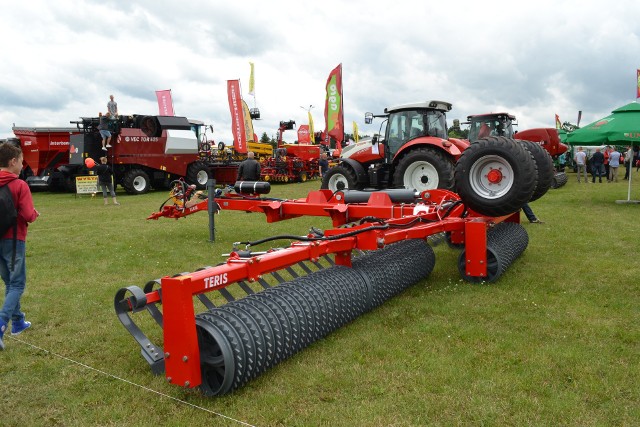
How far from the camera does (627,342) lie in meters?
3.70

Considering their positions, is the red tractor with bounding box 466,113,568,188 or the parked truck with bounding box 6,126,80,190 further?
the parked truck with bounding box 6,126,80,190

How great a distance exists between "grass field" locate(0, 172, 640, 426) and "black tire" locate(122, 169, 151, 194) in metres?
12.1

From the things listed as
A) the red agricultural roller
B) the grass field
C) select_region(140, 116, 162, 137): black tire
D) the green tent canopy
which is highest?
select_region(140, 116, 162, 137): black tire

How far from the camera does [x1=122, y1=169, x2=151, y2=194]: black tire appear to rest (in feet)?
58.4

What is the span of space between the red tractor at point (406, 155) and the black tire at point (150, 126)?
28.6 ft

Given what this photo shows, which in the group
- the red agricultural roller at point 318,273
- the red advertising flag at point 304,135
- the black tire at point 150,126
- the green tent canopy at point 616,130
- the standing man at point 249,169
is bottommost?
the red agricultural roller at point 318,273

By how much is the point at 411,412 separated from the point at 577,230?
7062 mm

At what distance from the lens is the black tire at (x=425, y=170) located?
9398 millimetres

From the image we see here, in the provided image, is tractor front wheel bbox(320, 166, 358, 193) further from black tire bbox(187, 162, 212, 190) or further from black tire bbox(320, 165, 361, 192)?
black tire bbox(187, 162, 212, 190)

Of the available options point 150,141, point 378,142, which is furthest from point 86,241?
point 150,141

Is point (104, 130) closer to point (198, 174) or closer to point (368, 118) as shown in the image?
point (198, 174)

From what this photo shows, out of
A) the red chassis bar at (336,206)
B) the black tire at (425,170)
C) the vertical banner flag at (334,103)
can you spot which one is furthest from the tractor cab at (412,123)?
the vertical banner flag at (334,103)

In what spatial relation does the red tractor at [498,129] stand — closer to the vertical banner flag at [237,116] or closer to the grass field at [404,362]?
the vertical banner flag at [237,116]

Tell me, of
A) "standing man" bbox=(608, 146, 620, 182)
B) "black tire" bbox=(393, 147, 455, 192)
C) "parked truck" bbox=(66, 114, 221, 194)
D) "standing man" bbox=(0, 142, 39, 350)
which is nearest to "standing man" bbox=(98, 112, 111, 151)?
"parked truck" bbox=(66, 114, 221, 194)
